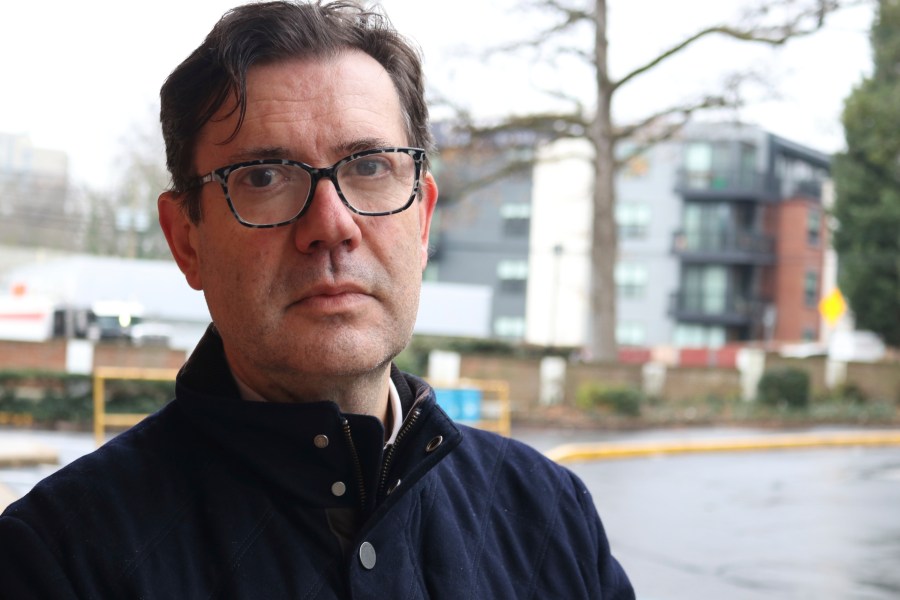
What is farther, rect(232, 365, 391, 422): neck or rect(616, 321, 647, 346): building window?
rect(616, 321, 647, 346): building window

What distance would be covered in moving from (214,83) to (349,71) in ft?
0.76

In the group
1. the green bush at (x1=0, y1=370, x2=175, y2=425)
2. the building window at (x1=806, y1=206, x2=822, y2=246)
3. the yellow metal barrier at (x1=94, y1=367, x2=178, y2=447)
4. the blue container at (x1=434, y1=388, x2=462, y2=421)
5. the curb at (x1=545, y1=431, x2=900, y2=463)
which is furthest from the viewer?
the building window at (x1=806, y1=206, x2=822, y2=246)

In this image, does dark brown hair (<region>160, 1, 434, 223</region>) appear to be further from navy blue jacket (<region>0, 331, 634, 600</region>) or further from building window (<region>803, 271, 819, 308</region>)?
building window (<region>803, 271, 819, 308</region>)

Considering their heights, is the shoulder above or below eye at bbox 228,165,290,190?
below

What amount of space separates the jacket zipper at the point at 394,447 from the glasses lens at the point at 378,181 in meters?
0.36

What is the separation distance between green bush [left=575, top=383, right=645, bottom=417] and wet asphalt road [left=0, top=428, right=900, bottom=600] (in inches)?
182

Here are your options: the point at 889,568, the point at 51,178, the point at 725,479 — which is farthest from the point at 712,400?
the point at 51,178

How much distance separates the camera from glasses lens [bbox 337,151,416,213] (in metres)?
1.96

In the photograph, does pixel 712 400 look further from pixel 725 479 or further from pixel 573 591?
pixel 573 591

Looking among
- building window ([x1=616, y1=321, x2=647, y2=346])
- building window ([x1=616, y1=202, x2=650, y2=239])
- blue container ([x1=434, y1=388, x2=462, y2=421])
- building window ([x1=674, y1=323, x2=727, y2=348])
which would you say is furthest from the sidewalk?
building window ([x1=674, y1=323, x2=727, y2=348])

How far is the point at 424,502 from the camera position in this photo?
2.03 m

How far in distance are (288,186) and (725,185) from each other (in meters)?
57.8

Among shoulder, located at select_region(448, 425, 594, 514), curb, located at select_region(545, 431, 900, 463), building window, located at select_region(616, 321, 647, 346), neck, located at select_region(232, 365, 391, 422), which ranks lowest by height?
curb, located at select_region(545, 431, 900, 463)

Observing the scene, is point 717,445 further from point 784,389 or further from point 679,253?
point 679,253
